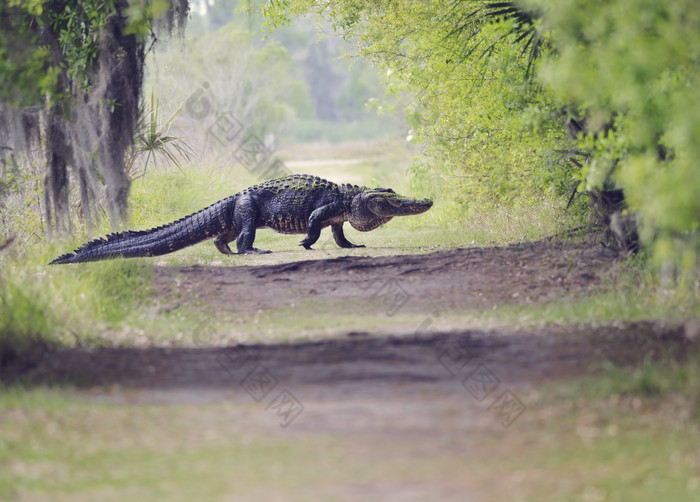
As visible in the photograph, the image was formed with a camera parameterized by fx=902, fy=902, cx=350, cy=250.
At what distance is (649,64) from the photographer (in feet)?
20.1

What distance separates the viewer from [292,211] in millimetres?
14867

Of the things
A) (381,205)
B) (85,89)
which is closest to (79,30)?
(85,89)

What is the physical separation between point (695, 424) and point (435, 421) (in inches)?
65.9

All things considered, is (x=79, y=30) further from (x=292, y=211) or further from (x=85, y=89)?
(x=292, y=211)

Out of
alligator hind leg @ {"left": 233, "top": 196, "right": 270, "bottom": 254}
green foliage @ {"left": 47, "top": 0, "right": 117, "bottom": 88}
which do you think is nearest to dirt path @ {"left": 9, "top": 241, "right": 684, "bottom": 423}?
green foliage @ {"left": 47, "top": 0, "right": 117, "bottom": 88}

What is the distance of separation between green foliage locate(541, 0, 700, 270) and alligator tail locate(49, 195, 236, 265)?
7455 millimetres

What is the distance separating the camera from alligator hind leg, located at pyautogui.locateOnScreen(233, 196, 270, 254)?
14570 millimetres

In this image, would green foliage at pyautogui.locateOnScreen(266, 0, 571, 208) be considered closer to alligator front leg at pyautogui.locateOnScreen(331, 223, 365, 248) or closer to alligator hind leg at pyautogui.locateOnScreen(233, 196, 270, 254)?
alligator front leg at pyautogui.locateOnScreen(331, 223, 365, 248)

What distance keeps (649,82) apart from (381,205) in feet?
27.0

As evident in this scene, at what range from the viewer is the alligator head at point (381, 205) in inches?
581

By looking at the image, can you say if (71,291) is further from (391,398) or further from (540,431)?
(540,431)

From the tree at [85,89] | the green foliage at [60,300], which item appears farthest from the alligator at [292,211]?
the green foliage at [60,300]

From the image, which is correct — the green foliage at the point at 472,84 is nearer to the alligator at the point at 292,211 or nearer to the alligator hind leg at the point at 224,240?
the alligator at the point at 292,211

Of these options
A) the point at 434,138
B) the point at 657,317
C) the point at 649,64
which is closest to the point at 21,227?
the point at 434,138
